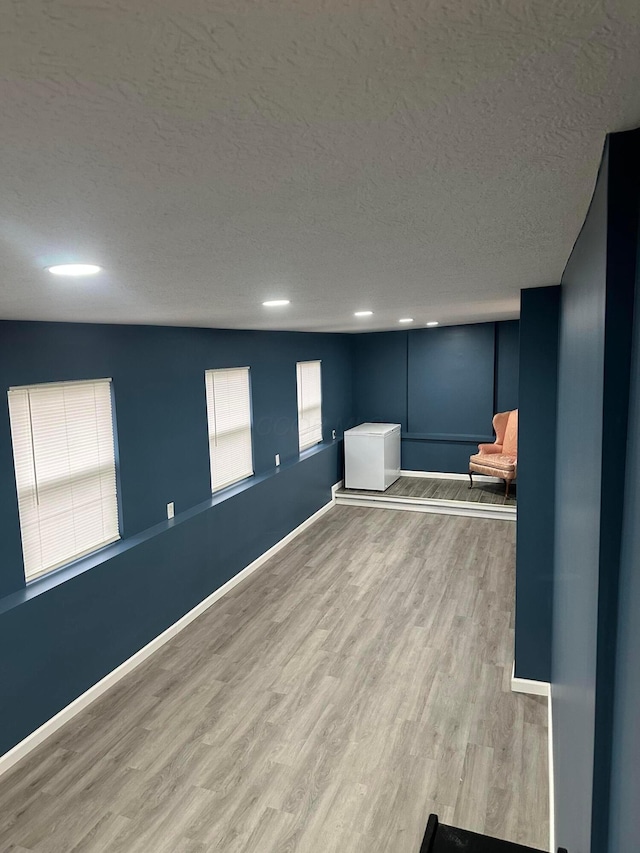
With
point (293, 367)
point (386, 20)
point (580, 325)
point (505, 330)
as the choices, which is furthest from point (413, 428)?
point (386, 20)

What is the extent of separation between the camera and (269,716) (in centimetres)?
326

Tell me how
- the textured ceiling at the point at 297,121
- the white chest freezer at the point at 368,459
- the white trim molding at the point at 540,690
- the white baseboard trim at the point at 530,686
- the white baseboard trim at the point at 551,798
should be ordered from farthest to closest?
the white chest freezer at the point at 368,459 < the white baseboard trim at the point at 530,686 < the white trim molding at the point at 540,690 < the white baseboard trim at the point at 551,798 < the textured ceiling at the point at 297,121

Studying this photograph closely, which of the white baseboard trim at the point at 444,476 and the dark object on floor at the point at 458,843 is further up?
the dark object on floor at the point at 458,843

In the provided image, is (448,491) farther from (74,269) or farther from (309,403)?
(74,269)

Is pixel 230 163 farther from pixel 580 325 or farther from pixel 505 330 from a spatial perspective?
pixel 505 330

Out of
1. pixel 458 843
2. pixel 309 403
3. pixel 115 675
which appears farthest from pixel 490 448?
pixel 458 843

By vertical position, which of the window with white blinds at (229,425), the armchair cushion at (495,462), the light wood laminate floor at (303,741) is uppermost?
the window with white blinds at (229,425)

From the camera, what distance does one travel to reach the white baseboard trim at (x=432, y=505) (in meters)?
6.70

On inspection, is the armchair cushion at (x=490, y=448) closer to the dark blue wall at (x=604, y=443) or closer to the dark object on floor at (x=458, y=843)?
the dark object on floor at (x=458, y=843)

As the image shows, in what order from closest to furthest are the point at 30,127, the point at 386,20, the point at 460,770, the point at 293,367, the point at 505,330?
the point at 386,20 < the point at 30,127 < the point at 460,770 < the point at 293,367 < the point at 505,330

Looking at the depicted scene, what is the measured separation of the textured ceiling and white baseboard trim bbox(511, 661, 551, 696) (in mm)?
2910

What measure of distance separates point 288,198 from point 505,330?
23.2 feet

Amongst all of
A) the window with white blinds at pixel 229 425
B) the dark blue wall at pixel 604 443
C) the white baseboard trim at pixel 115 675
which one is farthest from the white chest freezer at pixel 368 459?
the dark blue wall at pixel 604 443

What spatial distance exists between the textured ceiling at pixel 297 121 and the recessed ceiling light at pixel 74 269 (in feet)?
0.24
